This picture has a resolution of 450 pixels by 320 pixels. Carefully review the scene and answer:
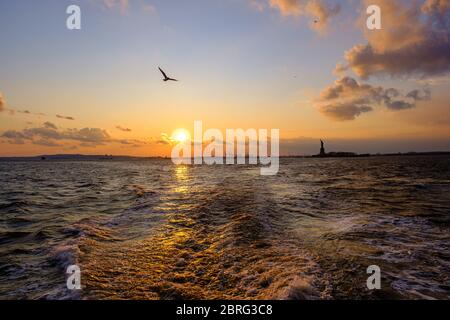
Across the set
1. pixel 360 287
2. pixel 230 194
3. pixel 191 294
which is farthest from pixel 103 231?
pixel 230 194

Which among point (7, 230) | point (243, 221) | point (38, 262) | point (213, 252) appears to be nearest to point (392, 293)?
point (213, 252)

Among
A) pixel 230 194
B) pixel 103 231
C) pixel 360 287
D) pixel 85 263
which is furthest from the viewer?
pixel 230 194

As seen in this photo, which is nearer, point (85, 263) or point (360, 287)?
point (360, 287)

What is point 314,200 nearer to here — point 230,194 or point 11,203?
point 230,194

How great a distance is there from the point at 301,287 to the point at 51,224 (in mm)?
11843

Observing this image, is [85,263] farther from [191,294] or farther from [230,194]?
[230,194]

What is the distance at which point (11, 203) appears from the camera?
59.9 ft

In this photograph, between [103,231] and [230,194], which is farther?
[230,194]

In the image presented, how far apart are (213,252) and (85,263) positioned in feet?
12.0

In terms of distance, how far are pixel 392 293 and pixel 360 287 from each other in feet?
1.99

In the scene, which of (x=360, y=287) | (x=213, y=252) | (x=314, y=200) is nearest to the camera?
(x=360, y=287)

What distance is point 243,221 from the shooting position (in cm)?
1198
